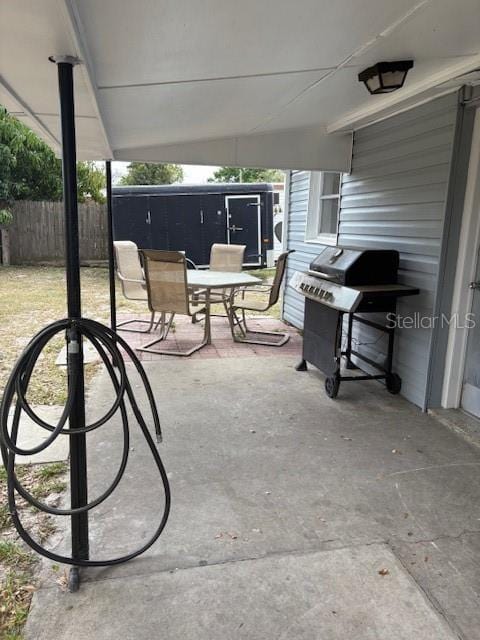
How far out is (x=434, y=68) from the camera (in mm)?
2717

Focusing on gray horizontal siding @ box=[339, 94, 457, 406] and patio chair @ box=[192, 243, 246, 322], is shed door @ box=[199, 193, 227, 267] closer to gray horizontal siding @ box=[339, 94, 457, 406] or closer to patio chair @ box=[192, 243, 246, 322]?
patio chair @ box=[192, 243, 246, 322]

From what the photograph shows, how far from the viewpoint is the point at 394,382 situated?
3.70 metres

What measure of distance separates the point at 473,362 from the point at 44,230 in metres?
10.6

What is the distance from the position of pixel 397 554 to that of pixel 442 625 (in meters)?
0.35

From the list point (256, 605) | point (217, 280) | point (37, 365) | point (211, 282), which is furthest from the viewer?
point (217, 280)

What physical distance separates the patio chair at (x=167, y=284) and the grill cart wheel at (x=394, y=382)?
193 cm

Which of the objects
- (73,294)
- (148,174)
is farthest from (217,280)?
(148,174)

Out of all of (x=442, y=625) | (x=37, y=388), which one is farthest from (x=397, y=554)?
(x=37, y=388)

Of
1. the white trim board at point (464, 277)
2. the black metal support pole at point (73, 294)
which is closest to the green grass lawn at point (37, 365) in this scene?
the black metal support pole at point (73, 294)

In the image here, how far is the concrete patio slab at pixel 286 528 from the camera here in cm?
161

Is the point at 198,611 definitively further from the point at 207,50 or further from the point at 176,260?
the point at 176,260

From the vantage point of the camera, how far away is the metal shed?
33.0ft

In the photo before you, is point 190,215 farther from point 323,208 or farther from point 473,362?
point 473,362

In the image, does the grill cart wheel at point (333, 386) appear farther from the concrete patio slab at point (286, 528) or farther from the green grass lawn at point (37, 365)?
the green grass lawn at point (37, 365)
